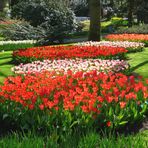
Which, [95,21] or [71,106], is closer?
[71,106]

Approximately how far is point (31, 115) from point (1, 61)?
9.87 m

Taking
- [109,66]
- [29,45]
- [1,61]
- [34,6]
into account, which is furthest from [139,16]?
[109,66]

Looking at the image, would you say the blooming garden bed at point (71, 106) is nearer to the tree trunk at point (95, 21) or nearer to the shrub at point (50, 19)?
the tree trunk at point (95, 21)

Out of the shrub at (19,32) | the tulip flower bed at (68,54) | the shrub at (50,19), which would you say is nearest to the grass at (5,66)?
the tulip flower bed at (68,54)

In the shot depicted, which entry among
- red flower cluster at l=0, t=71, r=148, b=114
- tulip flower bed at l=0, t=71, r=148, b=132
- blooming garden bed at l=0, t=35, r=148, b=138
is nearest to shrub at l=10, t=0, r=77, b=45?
blooming garden bed at l=0, t=35, r=148, b=138

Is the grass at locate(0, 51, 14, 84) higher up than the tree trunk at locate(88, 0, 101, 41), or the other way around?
the tree trunk at locate(88, 0, 101, 41)

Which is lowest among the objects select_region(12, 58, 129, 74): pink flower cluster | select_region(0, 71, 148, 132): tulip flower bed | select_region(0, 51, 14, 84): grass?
select_region(0, 51, 14, 84): grass

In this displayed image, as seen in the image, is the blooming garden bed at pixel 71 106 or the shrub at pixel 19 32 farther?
the shrub at pixel 19 32

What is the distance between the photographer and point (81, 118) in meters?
6.21

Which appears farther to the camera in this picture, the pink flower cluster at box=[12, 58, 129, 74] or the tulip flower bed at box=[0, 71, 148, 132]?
the pink flower cluster at box=[12, 58, 129, 74]

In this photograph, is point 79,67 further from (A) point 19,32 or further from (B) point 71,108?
(A) point 19,32

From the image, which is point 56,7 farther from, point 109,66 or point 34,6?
point 109,66

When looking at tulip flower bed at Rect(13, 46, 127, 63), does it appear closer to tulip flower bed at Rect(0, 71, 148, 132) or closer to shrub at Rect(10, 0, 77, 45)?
tulip flower bed at Rect(0, 71, 148, 132)

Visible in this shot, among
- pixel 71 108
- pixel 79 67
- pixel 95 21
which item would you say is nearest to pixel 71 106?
pixel 71 108
